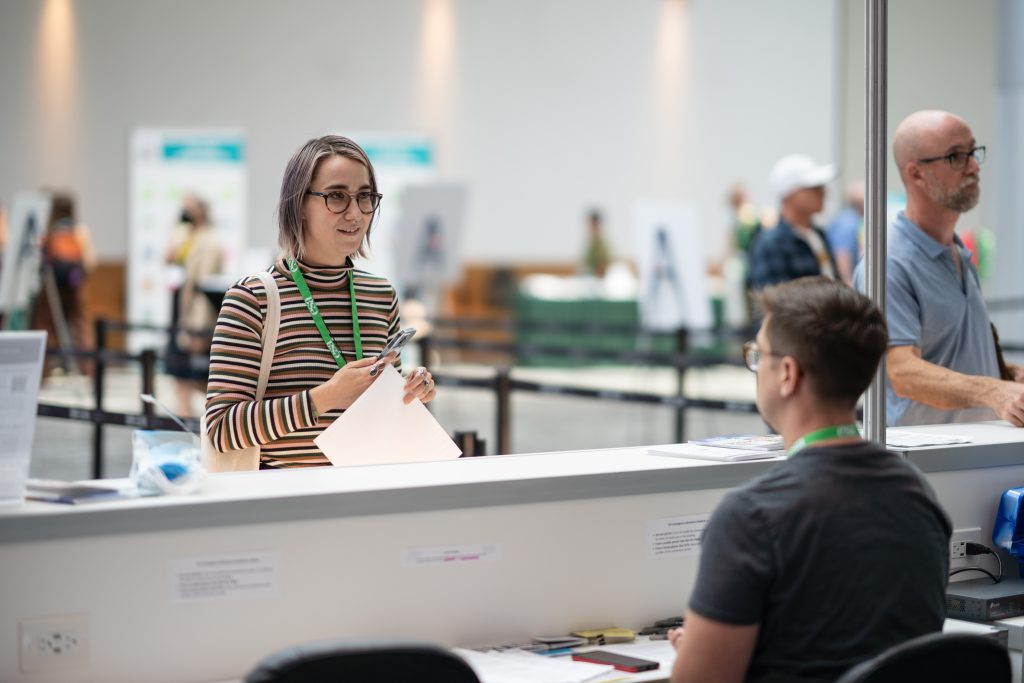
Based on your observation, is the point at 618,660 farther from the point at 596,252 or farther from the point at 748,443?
the point at 596,252

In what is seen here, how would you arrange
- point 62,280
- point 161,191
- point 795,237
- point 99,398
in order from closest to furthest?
1. point 795,237
2. point 99,398
3. point 62,280
4. point 161,191

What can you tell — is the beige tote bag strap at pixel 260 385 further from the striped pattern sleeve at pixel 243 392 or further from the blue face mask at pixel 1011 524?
the blue face mask at pixel 1011 524

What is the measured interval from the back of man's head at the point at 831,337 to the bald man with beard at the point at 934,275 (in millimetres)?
1579

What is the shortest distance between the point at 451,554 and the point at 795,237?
3.88 metres

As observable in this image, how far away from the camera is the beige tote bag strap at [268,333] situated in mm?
2795

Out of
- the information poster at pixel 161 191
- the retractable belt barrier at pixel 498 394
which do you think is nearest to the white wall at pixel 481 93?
the information poster at pixel 161 191

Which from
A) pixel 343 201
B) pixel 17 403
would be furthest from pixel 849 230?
pixel 17 403

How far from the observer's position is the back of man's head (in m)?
1.97

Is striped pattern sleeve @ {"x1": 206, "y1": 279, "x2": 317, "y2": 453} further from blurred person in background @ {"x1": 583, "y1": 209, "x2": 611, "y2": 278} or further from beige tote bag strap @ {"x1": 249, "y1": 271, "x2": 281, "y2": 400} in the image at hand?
blurred person in background @ {"x1": 583, "y1": 209, "x2": 611, "y2": 278}

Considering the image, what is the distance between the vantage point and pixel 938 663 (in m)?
1.80

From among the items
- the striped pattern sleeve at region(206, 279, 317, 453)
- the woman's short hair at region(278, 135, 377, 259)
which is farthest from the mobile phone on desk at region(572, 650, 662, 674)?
the woman's short hair at region(278, 135, 377, 259)

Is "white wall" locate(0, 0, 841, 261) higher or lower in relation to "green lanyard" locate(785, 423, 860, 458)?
higher

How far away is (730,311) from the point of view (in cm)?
1493

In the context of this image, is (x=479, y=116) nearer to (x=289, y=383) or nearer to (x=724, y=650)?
(x=289, y=383)
